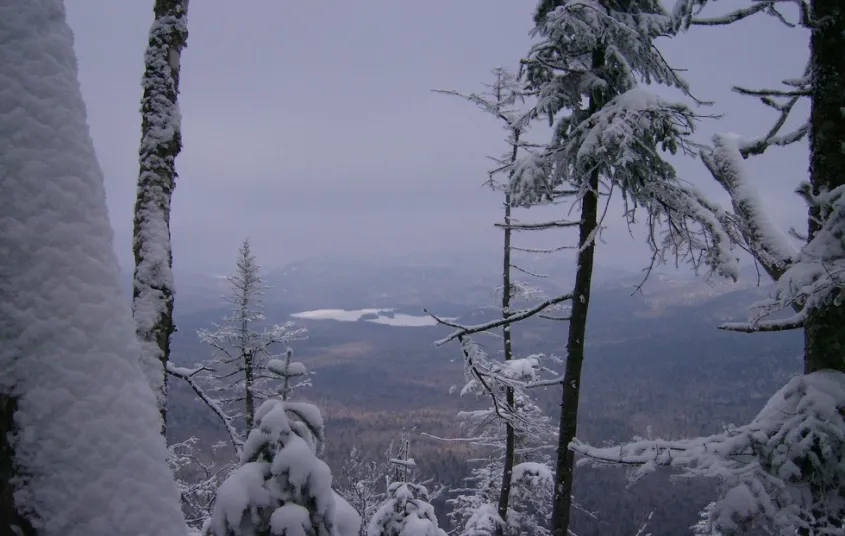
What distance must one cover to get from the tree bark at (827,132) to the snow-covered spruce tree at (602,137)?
96 centimetres

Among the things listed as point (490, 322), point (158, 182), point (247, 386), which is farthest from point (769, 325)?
point (247, 386)

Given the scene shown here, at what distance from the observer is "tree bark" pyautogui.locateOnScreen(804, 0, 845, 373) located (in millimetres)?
3537

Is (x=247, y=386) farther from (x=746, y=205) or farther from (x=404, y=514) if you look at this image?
(x=746, y=205)

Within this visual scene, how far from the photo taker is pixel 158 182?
401 cm

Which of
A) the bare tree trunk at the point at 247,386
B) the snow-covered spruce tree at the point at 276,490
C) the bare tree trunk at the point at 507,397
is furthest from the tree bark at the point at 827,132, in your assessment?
the bare tree trunk at the point at 247,386

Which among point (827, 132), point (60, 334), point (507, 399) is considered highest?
point (827, 132)

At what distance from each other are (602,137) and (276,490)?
172 inches

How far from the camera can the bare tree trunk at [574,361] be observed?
592cm

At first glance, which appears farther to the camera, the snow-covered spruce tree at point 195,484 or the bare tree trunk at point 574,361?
the snow-covered spruce tree at point 195,484

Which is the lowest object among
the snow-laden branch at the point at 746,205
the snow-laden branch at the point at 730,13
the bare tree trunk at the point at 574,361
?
the bare tree trunk at the point at 574,361

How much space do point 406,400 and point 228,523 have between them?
7955 inches

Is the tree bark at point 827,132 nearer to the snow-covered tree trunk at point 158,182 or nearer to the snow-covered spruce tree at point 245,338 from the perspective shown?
the snow-covered tree trunk at point 158,182

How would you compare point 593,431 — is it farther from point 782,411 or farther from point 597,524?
point 782,411

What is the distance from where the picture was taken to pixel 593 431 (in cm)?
A: 15100
